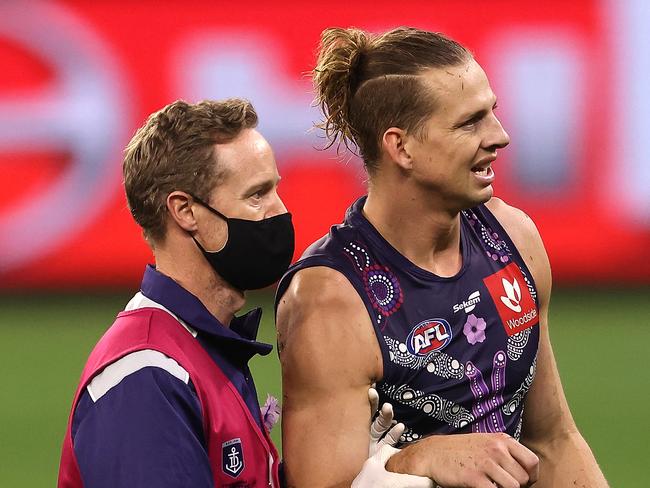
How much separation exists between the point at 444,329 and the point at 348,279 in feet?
1.12

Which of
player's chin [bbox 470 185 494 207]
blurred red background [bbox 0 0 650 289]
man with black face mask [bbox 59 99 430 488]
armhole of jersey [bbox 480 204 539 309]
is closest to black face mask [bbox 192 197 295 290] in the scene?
man with black face mask [bbox 59 99 430 488]

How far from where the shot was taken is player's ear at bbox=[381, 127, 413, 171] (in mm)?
4246

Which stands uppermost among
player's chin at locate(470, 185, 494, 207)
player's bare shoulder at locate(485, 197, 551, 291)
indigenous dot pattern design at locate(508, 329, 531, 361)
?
player's chin at locate(470, 185, 494, 207)

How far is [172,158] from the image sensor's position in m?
3.75

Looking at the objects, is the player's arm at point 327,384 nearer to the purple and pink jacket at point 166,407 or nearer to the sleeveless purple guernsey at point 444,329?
the sleeveless purple guernsey at point 444,329

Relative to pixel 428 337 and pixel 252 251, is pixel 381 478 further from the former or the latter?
pixel 252 251

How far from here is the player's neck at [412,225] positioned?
432 cm

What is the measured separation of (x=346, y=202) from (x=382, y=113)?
200 inches

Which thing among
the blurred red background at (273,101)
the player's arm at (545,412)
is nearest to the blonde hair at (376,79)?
the player's arm at (545,412)

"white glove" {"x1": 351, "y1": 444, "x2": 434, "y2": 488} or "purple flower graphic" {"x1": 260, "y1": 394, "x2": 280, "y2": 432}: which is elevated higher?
"purple flower graphic" {"x1": 260, "y1": 394, "x2": 280, "y2": 432}

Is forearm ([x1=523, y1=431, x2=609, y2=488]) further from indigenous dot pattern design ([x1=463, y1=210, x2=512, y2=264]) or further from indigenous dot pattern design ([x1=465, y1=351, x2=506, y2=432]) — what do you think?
indigenous dot pattern design ([x1=463, y1=210, x2=512, y2=264])

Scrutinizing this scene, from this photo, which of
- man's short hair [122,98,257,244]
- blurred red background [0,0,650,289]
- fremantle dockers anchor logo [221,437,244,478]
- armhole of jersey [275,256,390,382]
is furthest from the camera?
blurred red background [0,0,650,289]

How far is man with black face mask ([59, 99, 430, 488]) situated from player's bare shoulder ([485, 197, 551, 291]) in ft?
2.71

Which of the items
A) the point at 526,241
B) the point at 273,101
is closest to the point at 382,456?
the point at 526,241
